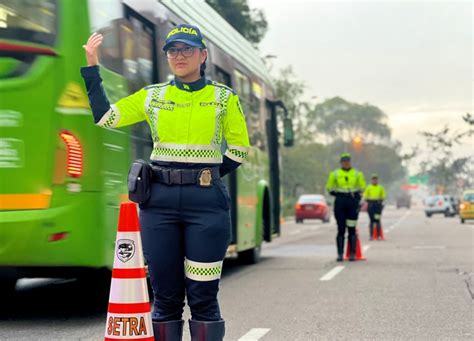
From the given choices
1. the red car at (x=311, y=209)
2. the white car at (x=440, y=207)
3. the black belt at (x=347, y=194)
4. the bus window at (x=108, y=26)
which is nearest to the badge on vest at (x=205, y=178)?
the bus window at (x=108, y=26)

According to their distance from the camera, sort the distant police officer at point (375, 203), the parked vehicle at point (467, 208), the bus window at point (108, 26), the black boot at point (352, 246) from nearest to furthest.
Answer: the bus window at point (108, 26) < the black boot at point (352, 246) < the distant police officer at point (375, 203) < the parked vehicle at point (467, 208)

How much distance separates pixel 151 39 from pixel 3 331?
10.5 feet

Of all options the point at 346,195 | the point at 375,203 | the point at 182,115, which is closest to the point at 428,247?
the point at 375,203

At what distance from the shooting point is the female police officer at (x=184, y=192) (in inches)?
177

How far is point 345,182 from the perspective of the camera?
14.5 m

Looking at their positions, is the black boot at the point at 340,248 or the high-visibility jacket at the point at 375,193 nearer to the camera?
the black boot at the point at 340,248

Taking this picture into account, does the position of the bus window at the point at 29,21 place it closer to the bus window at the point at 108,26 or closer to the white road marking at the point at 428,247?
the bus window at the point at 108,26

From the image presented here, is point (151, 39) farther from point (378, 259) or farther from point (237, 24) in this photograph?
point (237, 24)

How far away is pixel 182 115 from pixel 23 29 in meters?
2.93

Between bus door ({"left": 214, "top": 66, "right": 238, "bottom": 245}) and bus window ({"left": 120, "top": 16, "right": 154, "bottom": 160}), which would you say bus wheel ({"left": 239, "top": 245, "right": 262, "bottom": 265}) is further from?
bus window ({"left": 120, "top": 16, "right": 154, "bottom": 160})

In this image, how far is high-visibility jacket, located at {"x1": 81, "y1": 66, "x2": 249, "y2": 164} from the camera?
4.55 m

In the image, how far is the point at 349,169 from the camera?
14727mm

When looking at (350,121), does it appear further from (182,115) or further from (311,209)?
(182,115)

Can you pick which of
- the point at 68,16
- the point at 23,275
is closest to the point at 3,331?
the point at 23,275
